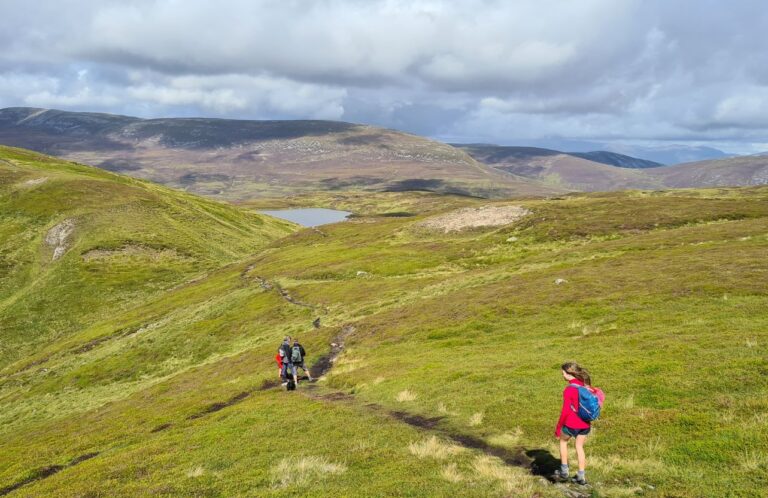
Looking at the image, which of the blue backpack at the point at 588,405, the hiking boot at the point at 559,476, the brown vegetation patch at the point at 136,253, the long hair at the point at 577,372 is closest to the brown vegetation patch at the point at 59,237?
the brown vegetation patch at the point at 136,253

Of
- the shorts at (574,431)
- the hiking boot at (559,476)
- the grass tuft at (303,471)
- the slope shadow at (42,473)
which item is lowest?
the slope shadow at (42,473)

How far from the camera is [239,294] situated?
85.0 m

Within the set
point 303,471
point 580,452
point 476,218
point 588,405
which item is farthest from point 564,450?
point 476,218

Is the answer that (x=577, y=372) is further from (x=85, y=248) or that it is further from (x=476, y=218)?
(x=85, y=248)

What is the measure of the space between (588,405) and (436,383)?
13.8 m

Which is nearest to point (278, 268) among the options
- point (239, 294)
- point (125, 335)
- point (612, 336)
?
point (239, 294)

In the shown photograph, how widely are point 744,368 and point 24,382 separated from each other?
268ft

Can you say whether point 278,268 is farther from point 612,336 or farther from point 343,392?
point 612,336

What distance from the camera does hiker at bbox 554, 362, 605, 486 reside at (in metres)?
A: 15.5

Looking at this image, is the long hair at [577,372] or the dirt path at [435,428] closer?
the long hair at [577,372]

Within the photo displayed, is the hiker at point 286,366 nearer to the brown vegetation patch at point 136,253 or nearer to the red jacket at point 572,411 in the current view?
the red jacket at point 572,411

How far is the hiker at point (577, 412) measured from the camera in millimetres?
15492

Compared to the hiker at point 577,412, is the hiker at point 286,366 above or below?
below

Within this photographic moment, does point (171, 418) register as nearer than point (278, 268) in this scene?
Yes
